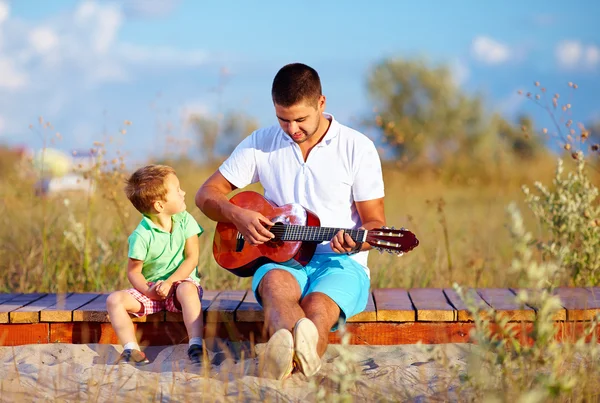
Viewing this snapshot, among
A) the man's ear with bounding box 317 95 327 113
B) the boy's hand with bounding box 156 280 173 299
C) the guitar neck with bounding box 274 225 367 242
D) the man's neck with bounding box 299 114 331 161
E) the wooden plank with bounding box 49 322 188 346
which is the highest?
the man's ear with bounding box 317 95 327 113

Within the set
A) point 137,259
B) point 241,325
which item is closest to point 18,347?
point 137,259

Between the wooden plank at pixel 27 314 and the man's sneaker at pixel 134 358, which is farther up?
the wooden plank at pixel 27 314

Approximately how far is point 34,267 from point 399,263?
2798 millimetres

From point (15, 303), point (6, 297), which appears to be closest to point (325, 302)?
point (15, 303)

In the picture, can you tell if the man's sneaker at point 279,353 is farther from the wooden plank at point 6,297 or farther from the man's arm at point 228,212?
the wooden plank at point 6,297

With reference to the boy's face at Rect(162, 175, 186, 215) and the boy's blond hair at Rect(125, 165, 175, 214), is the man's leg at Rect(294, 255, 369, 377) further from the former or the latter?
the boy's blond hair at Rect(125, 165, 175, 214)

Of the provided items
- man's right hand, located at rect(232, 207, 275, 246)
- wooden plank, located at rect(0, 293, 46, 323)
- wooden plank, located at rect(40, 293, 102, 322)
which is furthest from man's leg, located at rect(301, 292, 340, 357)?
wooden plank, located at rect(0, 293, 46, 323)

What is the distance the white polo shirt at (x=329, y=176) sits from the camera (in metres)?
4.10

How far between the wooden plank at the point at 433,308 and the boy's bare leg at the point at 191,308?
1.16 metres

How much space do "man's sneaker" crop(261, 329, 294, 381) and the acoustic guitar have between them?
2.29 ft

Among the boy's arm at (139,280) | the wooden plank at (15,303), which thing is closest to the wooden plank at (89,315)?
the boy's arm at (139,280)

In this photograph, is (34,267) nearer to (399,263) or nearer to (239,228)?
(239,228)

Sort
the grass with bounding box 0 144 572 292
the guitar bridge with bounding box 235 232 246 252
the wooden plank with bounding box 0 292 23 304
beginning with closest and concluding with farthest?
the guitar bridge with bounding box 235 232 246 252 → the wooden plank with bounding box 0 292 23 304 → the grass with bounding box 0 144 572 292

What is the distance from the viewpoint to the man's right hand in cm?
397
